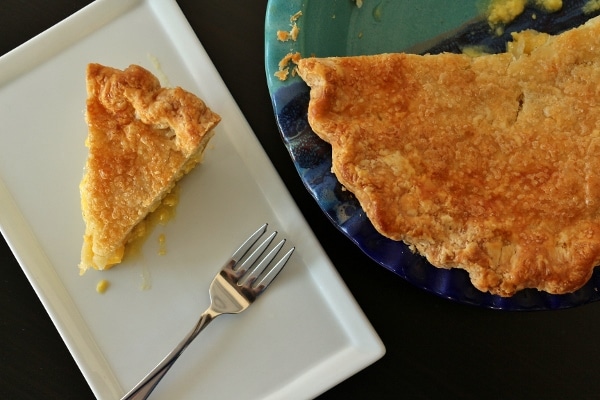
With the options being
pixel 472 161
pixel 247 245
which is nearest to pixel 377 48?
pixel 472 161

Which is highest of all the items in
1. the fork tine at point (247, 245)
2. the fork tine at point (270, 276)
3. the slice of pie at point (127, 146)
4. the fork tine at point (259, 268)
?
the slice of pie at point (127, 146)

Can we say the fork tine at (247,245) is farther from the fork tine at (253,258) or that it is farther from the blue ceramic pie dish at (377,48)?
the blue ceramic pie dish at (377,48)

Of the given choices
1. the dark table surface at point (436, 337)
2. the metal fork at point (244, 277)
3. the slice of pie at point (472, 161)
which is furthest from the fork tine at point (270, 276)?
the slice of pie at point (472, 161)

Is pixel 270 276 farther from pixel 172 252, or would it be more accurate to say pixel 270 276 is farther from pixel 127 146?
pixel 127 146

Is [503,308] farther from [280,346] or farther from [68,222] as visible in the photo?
[68,222]

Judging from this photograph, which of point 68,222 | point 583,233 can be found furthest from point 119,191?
point 583,233
